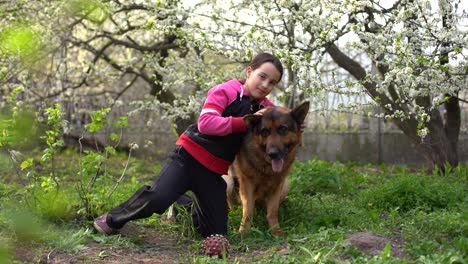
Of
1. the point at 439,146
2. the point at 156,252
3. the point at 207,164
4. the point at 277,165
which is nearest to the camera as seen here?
the point at 156,252

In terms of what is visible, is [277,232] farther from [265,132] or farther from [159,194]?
[159,194]

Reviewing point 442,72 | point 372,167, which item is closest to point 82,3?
point 442,72

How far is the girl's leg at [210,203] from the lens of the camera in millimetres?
4473

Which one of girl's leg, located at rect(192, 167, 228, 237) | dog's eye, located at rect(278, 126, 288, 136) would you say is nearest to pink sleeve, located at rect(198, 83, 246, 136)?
dog's eye, located at rect(278, 126, 288, 136)

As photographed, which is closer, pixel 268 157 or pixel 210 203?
pixel 268 157

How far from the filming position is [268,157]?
14.4 ft

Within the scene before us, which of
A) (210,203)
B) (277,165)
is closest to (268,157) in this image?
(277,165)

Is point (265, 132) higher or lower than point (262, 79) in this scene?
lower

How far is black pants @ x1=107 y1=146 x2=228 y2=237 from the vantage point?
14.4ft

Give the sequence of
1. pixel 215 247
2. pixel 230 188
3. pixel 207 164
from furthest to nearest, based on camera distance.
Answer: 1. pixel 230 188
2. pixel 207 164
3. pixel 215 247

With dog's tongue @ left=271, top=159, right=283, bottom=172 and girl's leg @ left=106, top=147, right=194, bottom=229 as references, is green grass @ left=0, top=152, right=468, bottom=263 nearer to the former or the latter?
girl's leg @ left=106, top=147, right=194, bottom=229

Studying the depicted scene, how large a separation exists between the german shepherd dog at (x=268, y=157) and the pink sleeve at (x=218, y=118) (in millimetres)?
103

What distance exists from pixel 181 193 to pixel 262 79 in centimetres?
113

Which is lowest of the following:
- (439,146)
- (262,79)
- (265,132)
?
(439,146)
